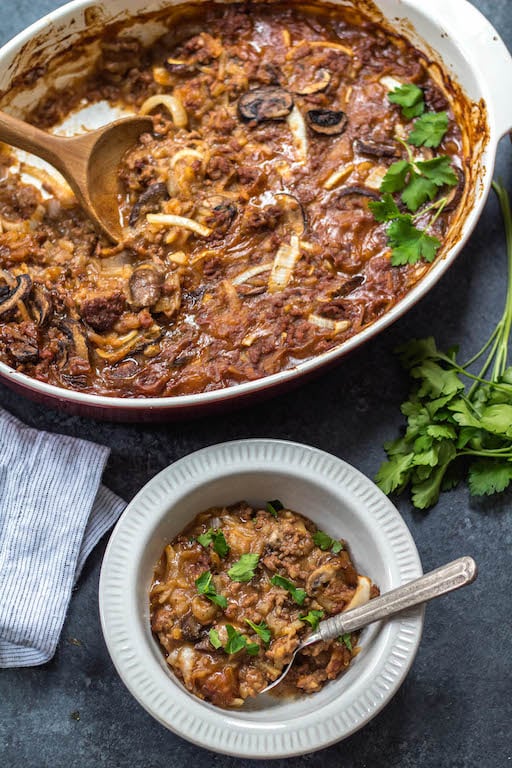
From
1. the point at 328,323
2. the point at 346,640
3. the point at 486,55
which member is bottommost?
the point at 346,640

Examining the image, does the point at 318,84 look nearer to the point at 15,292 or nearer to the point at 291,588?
the point at 15,292

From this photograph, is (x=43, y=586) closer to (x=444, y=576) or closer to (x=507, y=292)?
(x=444, y=576)

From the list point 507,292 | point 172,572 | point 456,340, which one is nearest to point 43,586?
point 172,572

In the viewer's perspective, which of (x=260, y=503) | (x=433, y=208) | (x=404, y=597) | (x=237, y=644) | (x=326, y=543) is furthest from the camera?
(x=433, y=208)

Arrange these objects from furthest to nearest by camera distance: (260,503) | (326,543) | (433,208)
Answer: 1. (433,208)
2. (260,503)
3. (326,543)

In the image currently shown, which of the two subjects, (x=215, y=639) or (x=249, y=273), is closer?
(x=215, y=639)

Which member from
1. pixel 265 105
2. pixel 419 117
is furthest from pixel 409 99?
pixel 265 105

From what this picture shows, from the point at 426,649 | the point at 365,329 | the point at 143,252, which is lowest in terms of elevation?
the point at 426,649
